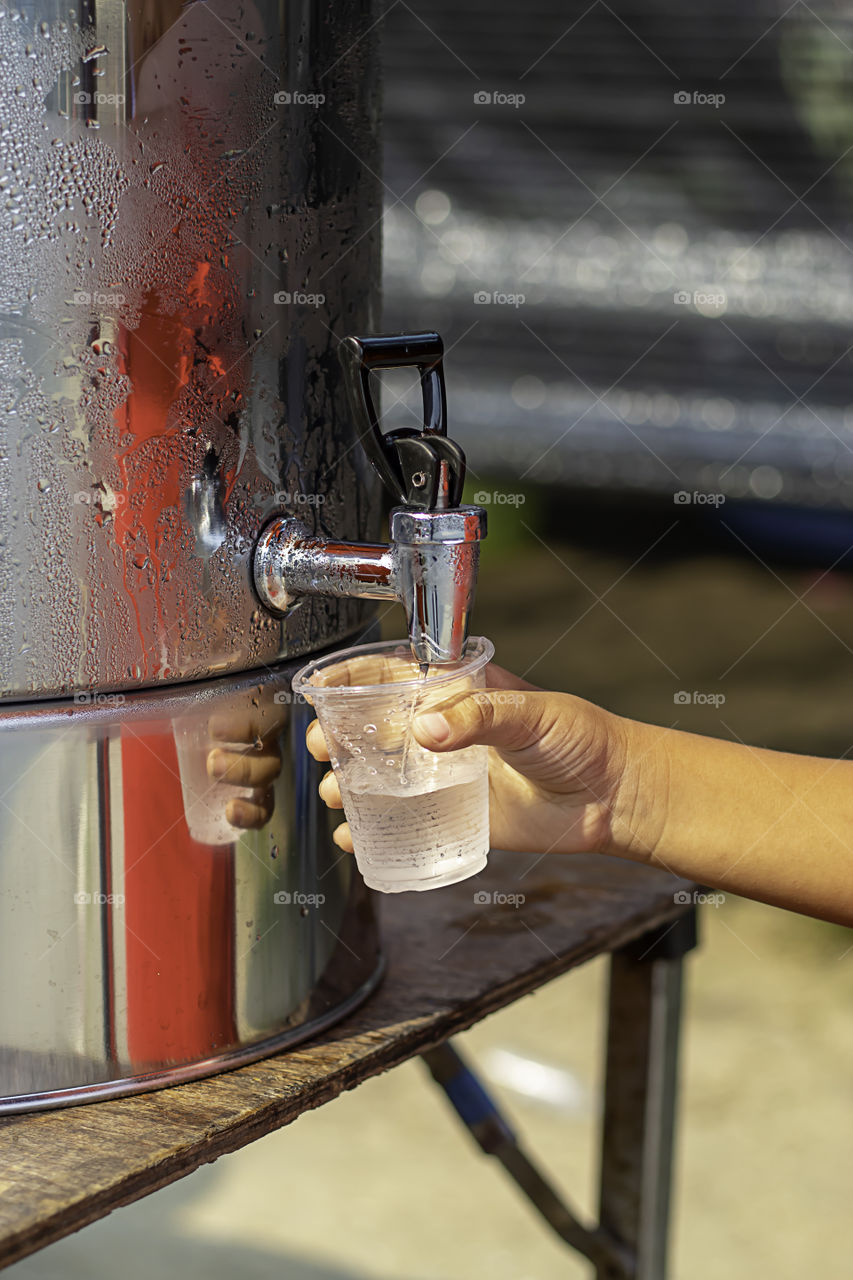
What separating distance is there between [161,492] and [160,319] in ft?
0.34

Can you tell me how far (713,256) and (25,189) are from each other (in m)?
3.95

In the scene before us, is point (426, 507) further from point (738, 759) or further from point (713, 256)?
point (713, 256)

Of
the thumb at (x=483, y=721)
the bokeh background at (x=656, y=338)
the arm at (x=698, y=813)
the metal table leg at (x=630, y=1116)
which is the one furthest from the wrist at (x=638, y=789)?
the bokeh background at (x=656, y=338)

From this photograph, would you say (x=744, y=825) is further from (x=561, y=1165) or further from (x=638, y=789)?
(x=561, y=1165)

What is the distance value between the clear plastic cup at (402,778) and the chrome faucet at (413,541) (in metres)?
0.03

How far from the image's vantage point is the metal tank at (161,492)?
0.79 m

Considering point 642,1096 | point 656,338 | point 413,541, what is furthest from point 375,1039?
point 656,338

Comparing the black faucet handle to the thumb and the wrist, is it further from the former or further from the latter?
the wrist

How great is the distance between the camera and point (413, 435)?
2.69 feet

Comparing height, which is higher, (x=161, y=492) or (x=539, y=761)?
(x=161, y=492)

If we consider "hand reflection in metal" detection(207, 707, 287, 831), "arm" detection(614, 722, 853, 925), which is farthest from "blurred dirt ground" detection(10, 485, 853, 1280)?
"hand reflection in metal" detection(207, 707, 287, 831)

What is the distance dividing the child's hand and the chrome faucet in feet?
0.16

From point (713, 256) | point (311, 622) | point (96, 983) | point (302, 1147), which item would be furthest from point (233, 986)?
point (713, 256)

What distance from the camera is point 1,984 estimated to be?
84 cm
